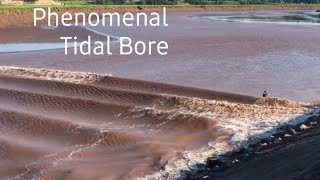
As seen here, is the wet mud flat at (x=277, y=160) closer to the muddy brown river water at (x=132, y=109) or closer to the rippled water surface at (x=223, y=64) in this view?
the muddy brown river water at (x=132, y=109)

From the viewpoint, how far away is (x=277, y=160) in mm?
8258

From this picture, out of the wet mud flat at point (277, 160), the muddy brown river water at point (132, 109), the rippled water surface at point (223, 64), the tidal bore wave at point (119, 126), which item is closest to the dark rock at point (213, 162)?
the wet mud flat at point (277, 160)

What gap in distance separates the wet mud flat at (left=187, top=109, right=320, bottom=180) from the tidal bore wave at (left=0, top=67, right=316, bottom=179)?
666 millimetres

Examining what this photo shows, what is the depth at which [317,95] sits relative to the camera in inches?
665

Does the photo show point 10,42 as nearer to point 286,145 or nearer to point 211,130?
point 211,130

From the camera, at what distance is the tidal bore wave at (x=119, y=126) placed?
1033 cm

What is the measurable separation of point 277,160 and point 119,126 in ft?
19.2

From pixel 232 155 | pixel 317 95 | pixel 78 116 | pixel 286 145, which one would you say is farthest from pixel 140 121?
pixel 317 95

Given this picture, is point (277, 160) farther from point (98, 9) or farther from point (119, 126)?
point (98, 9)

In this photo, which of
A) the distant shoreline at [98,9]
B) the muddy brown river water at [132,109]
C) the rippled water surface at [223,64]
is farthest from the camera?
the distant shoreline at [98,9]

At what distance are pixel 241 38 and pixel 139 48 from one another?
33.4 ft

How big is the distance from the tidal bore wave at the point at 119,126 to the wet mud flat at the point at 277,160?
67cm

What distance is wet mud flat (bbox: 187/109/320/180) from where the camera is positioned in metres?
7.40

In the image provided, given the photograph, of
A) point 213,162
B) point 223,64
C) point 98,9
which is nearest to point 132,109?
point 213,162
